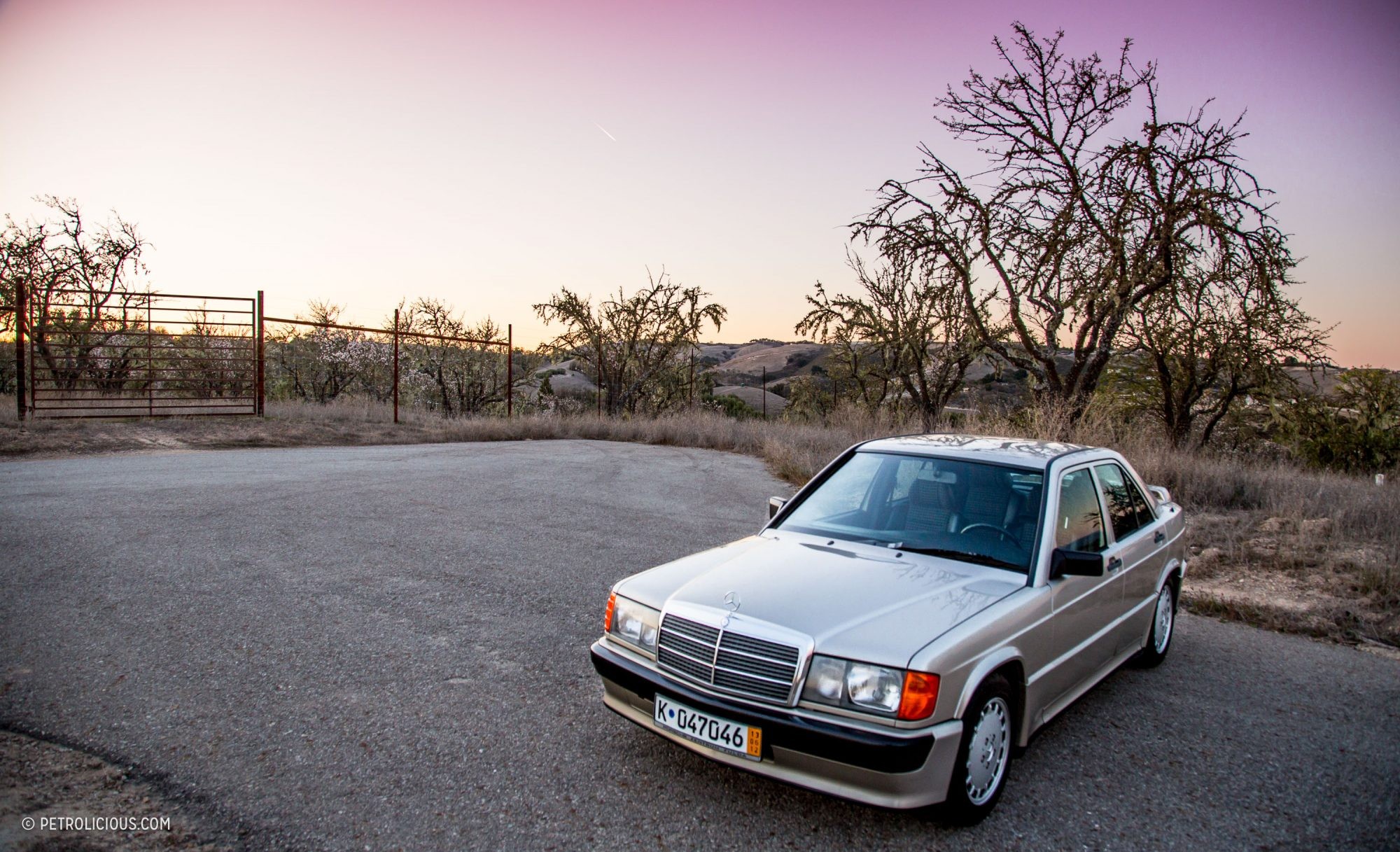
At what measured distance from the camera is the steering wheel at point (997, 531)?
388cm

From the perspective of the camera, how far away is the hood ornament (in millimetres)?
3133

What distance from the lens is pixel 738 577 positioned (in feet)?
11.6

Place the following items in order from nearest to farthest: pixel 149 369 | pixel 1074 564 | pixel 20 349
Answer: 1. pixel 1074 564
2. pixel 20 349
3. pixel 149 369

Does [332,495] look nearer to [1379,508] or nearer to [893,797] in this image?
[893,797]

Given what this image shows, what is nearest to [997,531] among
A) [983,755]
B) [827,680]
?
[983,755]

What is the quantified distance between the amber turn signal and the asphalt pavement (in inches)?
20.9

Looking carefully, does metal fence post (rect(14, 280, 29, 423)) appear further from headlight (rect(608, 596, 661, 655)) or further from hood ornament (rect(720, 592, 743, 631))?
hood ornament (rect(720, 592, 743, 631))

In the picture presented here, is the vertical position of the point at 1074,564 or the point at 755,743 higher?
the point at 1074,564

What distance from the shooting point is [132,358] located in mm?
17453

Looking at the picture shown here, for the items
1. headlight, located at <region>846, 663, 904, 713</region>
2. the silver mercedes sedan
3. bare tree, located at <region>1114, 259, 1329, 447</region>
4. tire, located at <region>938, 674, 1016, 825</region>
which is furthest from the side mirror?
bare tree, located at <region>1114, 259, 1329, 447</region>

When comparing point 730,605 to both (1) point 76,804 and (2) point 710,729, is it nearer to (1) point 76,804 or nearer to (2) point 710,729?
(2) point 710,729

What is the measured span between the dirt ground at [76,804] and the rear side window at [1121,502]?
14.4 feet

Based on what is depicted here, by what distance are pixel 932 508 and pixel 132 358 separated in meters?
18.9

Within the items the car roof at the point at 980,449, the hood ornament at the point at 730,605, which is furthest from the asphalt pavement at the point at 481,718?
the car roof at the point at 980,449
